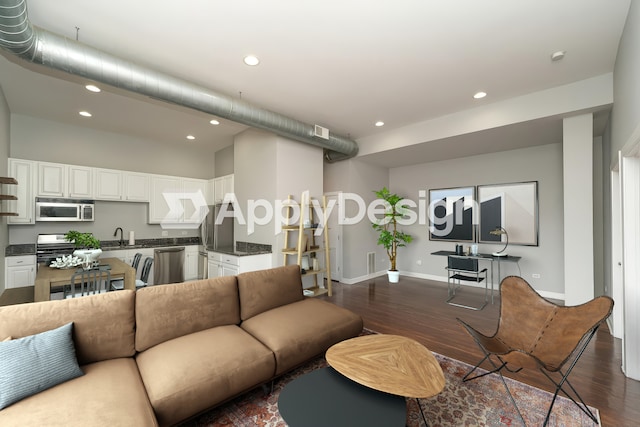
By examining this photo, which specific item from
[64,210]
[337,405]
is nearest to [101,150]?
[64,210]

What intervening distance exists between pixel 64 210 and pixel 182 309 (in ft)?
13.5

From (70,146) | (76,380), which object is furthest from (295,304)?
(70,146)

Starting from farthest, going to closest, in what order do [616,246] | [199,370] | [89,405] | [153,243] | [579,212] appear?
[153,243], [579,212], [616,246], [199,370], [89,405]

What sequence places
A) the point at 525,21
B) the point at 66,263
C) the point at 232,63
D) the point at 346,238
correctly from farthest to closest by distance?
the point at 346,238
the point at 66,263
the point at 232,63
the point at 525,21

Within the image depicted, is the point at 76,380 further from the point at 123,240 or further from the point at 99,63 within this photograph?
the point at 123,240

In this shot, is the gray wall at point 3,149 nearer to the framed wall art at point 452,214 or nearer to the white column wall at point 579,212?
the framed wall art at point 452,214

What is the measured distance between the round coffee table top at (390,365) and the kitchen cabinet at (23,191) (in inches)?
213

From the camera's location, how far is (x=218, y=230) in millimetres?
5547

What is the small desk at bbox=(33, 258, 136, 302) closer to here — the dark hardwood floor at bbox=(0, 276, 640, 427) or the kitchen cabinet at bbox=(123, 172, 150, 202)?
the dark hardwood floor at bbox=(0, 276, 640, 427)

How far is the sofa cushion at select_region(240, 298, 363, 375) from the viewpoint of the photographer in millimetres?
2191

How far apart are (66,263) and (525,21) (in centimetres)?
551

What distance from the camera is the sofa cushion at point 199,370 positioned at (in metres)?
1.60

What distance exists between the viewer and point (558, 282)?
15.3ft

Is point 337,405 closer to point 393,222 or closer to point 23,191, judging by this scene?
point 393,222
